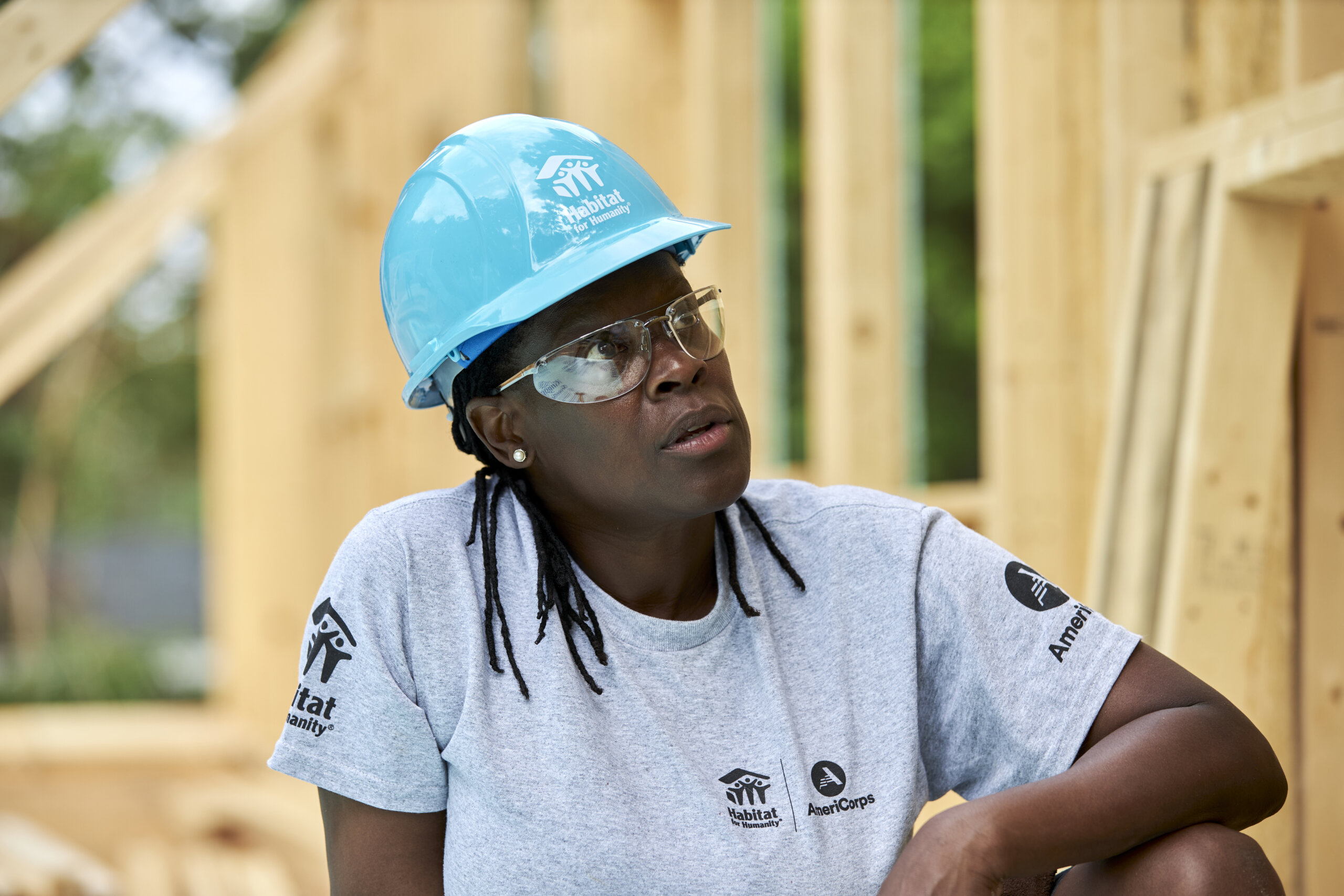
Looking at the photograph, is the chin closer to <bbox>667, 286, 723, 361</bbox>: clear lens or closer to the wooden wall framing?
<bbox>667, 286, 723, 361</bbox>: clear lens

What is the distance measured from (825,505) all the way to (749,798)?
44 cm

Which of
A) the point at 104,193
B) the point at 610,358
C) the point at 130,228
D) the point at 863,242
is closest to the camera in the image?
the point at 610,358

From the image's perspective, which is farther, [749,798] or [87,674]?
[87,674]

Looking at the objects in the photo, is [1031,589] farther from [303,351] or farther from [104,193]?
[104,193]

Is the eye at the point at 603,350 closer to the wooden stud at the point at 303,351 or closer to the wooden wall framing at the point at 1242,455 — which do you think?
the wooden wall framing at the point at 1242,455

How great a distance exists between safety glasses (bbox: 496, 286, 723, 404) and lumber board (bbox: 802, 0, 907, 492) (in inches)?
75.7

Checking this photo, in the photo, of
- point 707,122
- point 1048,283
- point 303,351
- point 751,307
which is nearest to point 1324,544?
point 1048,283

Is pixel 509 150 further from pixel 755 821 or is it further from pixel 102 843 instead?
pixel 102 843

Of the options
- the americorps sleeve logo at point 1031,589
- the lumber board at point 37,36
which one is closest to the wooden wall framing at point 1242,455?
the americorps sleeve logo at point 1031,589

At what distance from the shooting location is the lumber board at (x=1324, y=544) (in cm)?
239

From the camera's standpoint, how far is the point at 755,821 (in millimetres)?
1554

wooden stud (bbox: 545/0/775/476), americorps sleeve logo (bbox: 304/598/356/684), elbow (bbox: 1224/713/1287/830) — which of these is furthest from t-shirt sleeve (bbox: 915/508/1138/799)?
wooden stud (bbox: 545/0/775/476)

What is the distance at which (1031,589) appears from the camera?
166 centimetres

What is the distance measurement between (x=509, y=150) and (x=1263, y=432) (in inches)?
59.7
